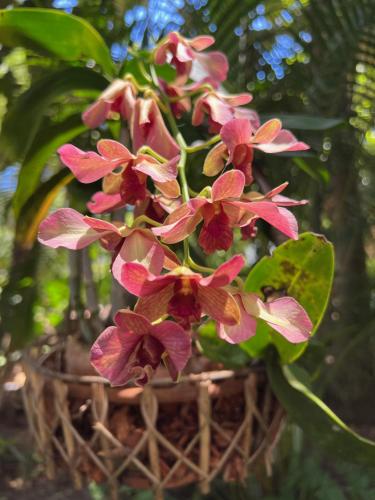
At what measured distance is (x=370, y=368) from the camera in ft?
4.92

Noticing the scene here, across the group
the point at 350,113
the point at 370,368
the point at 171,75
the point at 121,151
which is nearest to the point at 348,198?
the point at 350,113

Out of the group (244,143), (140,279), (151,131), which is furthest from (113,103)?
(140,279)

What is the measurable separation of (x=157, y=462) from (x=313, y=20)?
Answer: 0.70m

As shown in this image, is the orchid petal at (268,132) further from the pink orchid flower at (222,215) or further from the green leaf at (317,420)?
the green leaf at (317,420)

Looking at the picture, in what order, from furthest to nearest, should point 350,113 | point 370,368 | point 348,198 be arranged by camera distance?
point 370,368 → point 348,198 → point 350,113

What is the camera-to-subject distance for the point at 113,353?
288 mm

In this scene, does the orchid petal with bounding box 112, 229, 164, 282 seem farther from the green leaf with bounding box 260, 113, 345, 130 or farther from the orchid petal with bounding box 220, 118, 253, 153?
the green leaf with bounding box 260, 113, 345, 130

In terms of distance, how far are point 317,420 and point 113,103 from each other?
363 mm

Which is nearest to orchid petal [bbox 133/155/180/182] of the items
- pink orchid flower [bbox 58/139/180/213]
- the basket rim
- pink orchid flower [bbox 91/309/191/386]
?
pink orchid flower [bbox 58/139/180/213]

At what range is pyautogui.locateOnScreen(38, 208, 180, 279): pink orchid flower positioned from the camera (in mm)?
304

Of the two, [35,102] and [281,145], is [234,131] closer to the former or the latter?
[281,145]

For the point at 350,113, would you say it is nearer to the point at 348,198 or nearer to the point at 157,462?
the point at 348,198

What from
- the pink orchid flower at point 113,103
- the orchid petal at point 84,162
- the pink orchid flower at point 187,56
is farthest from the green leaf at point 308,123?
the orchid petal at point 84,162

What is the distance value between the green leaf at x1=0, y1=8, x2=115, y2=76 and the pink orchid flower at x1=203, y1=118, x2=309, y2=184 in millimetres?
261
